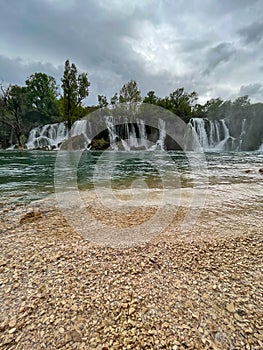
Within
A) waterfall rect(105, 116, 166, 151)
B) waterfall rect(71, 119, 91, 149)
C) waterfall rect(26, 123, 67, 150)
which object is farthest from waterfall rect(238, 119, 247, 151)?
waterfall rect(26, 123, 67, 150)

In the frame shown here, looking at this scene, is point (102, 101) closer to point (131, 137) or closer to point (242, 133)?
point (131, 137)

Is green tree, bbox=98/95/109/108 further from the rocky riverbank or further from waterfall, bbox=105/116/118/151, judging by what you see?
the rocky riverbank

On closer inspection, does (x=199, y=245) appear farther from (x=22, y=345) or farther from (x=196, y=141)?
(x=196, y=141)

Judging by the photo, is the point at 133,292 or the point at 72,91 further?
the point at 72,91

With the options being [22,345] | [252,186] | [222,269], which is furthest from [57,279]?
[252,186]

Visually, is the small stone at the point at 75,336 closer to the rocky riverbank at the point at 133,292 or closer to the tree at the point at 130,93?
the rocky riverbank at the point at 133,292

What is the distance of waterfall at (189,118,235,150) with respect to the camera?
3266 centimetres

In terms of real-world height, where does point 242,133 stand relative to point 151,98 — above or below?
below

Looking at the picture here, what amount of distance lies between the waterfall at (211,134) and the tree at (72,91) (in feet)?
69.0

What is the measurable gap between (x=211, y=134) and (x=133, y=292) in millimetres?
35820

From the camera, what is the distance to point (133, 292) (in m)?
1.83

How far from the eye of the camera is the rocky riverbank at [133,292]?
54.9 inches

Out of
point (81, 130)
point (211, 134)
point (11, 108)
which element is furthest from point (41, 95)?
point (211, 134)

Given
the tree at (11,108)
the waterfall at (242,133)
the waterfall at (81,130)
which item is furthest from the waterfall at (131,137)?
the tree at (11,108)
